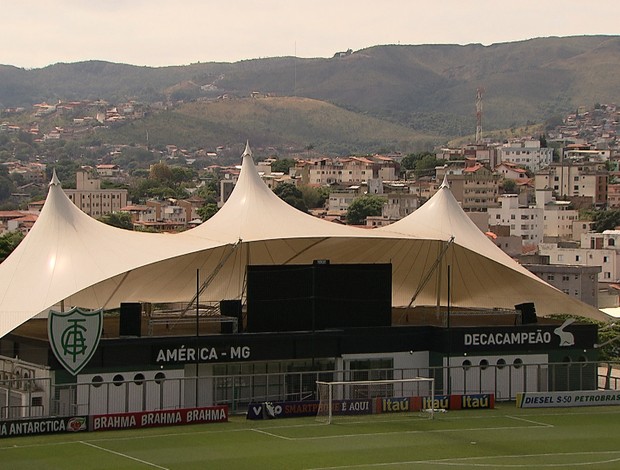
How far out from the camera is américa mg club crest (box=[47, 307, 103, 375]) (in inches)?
1757

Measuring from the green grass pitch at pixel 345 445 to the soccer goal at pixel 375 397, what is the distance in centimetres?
49

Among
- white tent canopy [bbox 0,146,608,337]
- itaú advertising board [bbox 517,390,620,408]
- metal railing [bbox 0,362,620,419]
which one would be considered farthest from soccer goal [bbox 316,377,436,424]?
white tent canopy [bbox 0,146,608,337]

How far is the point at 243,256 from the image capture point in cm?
5912

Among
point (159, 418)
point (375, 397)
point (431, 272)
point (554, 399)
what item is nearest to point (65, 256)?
point (159, 418)

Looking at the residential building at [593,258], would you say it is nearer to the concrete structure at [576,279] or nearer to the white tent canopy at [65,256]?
the concrete structure at [576,279]

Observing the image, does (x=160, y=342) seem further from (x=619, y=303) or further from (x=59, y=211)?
(x=619, y=303)

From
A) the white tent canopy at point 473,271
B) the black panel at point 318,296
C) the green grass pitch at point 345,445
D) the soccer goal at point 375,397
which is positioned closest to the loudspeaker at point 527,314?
the white tent canopy at point 473,271

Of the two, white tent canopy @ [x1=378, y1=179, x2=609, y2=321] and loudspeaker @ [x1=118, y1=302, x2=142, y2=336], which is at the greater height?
white tent canopy @ [x1=378, y1=179, x2=609, y2=321]

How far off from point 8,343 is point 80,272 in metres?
4.22

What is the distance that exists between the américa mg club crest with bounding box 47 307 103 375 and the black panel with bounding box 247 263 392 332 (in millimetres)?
6746

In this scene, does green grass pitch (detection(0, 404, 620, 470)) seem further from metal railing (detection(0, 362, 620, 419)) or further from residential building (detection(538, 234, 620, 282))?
residential building (detection(538, 234, 620, 282))

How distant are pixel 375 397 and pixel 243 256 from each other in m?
13.6

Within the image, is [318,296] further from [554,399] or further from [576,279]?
[576,279]

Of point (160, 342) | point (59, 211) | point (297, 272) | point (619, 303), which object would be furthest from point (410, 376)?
point (619, 303)
